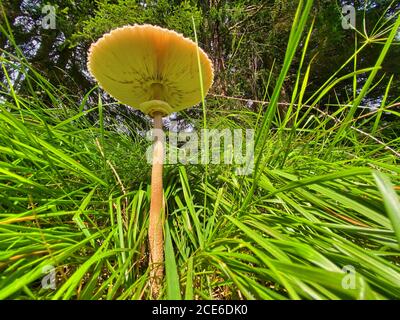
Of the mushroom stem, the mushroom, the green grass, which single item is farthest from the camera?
the mushroom

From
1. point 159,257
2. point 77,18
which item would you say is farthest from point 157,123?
point 77,18

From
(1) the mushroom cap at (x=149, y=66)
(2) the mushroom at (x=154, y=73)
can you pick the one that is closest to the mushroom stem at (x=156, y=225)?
(2) the mushroom at (x=154, y=73)

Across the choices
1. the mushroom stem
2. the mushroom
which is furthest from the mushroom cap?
the mushroom stem

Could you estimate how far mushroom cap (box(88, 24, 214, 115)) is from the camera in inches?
30.6

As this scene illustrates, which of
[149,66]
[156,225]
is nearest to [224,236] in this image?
[156,225]

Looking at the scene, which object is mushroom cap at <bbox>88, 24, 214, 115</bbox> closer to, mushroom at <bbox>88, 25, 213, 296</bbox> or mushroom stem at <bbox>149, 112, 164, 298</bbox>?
mushroom at <bbox>88, 25, 213, 296</bbox>

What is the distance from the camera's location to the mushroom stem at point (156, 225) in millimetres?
642

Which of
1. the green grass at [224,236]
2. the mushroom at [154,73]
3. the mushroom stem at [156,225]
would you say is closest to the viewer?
the green grass at [224,236]

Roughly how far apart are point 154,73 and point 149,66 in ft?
0.13

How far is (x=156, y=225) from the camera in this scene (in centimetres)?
74

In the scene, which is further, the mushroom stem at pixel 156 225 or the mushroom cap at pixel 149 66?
the mushroom cap at pixel 149 66

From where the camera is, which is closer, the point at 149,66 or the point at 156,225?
the point at 156,225

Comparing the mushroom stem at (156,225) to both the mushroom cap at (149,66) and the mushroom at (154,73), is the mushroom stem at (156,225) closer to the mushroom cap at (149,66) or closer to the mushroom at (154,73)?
the mushroom at (154,73)

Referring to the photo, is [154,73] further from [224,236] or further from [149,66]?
[224,236]
